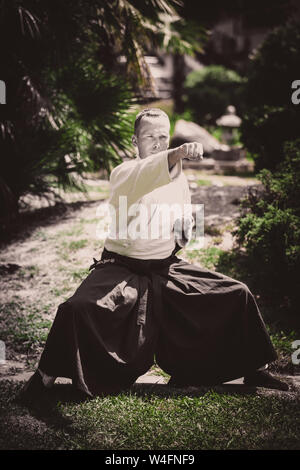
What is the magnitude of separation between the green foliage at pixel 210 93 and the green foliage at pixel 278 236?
1110cm

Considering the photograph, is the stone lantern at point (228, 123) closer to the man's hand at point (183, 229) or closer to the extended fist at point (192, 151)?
the man's hand at point (183, 229)

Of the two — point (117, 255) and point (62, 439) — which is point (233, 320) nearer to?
point (117, 255)

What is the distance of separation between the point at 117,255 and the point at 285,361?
61.7 inches

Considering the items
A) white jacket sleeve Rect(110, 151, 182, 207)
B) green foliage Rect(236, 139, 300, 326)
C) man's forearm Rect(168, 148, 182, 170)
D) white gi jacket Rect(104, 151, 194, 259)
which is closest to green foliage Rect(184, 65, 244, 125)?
green foliage Rect(236, 139, 300, 326)

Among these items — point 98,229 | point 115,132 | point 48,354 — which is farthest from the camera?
point 115,132

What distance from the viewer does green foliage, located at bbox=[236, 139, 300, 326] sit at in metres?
4.70

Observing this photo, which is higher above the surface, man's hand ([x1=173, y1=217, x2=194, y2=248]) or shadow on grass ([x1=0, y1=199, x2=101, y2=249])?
man's hand ([x1=173, y1=217, x2=194, y2=248])

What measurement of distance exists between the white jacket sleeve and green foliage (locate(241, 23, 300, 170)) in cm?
426

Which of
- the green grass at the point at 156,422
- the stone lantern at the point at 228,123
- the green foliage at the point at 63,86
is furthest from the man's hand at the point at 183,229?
the stone lantern at the point at 228,123

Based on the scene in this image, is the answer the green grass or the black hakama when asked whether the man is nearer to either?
the black hakama

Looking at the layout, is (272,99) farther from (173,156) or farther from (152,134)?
(173,156)

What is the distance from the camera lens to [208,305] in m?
3.21

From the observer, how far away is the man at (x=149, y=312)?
120 inches

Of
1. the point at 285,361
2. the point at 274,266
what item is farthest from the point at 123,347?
the point at 274,266
